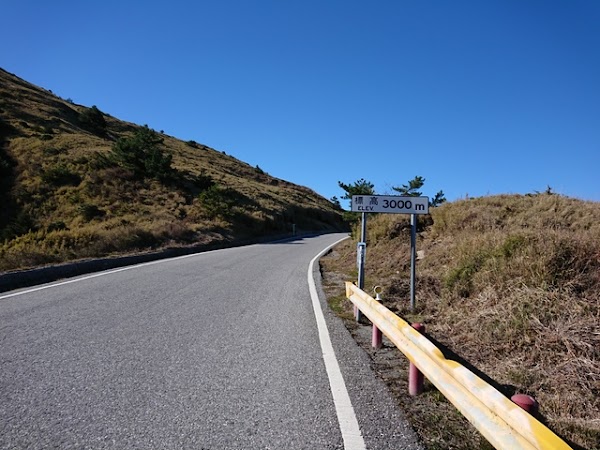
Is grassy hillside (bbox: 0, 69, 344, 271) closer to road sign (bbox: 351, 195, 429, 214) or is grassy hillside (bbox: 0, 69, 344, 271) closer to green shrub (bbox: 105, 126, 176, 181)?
green shrub (bbox: 105, 126, 176, 181)

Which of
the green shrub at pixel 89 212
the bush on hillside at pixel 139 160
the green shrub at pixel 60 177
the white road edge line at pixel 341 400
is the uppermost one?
the bush on hillside at pixel 139 160

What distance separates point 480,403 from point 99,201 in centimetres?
3002

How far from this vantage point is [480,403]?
2.81m

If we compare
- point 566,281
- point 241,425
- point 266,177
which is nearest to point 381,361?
point 241,425

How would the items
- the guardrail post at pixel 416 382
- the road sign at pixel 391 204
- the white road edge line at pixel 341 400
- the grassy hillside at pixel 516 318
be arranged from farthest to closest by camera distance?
the road sign at pixel 391 204 → the guardrail post at pixel 416 382 → the grassy hillside at pixel 516 318 → the white road edge line at pixel 341 400

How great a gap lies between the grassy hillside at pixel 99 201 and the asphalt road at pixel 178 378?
329 inches

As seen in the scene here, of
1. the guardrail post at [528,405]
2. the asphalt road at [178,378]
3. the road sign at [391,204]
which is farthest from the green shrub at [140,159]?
the guardrail post at [528,405]

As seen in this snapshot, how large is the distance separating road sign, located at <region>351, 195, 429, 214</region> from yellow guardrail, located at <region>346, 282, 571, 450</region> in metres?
3.02

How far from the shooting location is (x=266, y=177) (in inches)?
3125

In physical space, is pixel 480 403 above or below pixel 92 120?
below

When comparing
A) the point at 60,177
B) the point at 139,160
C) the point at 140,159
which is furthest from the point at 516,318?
the point at 140,159

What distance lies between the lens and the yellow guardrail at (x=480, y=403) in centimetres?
226

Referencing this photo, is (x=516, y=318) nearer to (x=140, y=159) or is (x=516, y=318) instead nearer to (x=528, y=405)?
(x=528, y=405)

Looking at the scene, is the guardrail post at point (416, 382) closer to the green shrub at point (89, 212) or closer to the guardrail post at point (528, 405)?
the guardrail post at point (528, 405)
